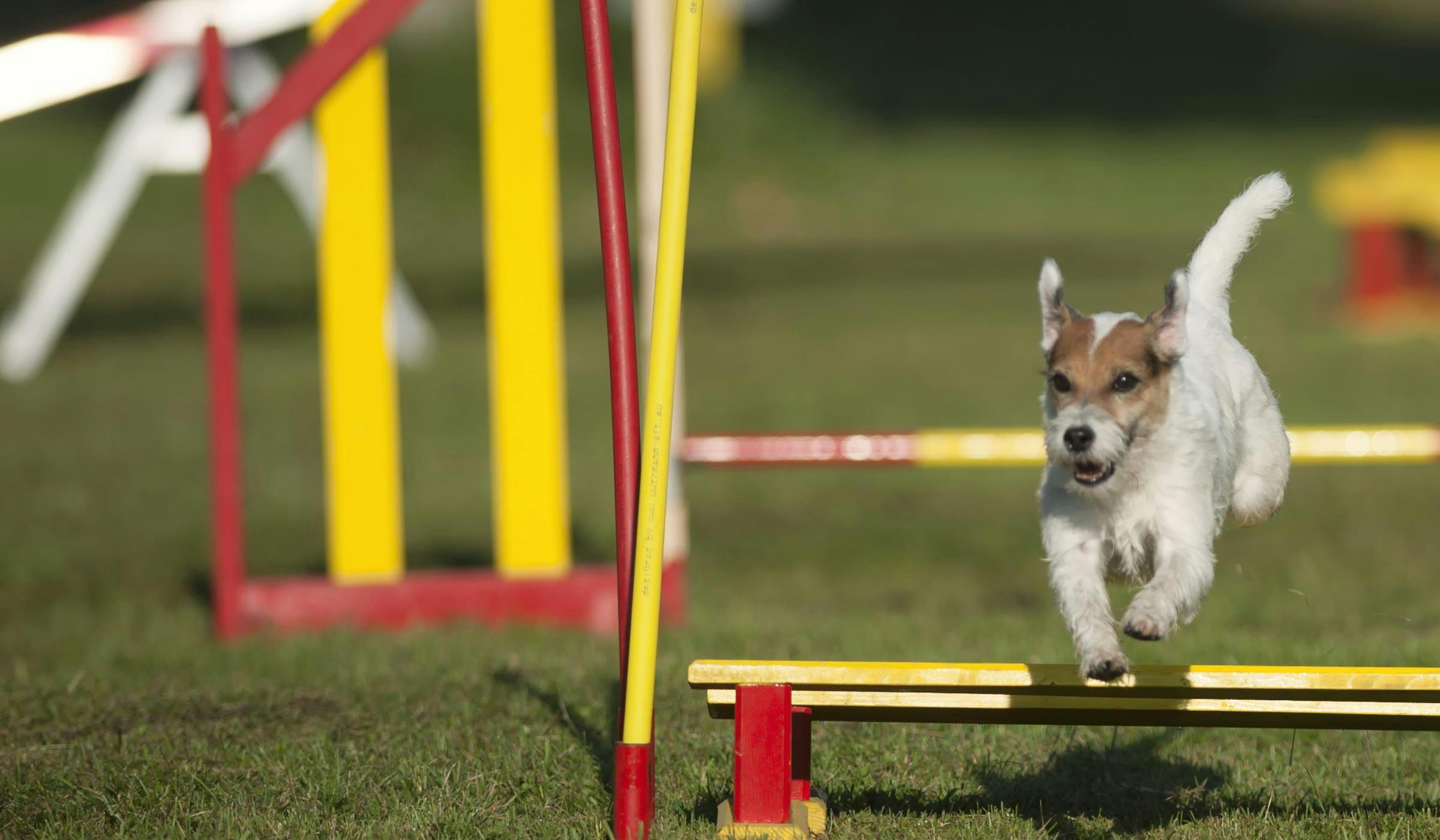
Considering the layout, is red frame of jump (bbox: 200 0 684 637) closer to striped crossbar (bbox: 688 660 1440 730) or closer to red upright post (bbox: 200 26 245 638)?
red upright post (bbox: 200 26 245 638)

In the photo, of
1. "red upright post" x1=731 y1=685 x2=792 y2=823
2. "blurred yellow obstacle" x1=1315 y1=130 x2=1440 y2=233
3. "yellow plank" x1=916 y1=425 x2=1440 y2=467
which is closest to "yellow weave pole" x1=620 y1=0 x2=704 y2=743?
"red upright post" x1=731 y1=685 x2=792 y2=823

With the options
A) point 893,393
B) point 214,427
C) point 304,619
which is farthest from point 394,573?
point 893,393

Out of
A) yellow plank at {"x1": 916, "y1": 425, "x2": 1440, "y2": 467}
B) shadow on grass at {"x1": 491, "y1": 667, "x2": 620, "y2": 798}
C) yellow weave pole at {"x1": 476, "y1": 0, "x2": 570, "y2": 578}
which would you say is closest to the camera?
shadow on grass at {"x1": 491, "y1": 667, "x2": 620, "y2": 798}

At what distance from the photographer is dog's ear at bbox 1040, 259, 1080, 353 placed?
3.85 metres

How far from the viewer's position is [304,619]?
6898mm

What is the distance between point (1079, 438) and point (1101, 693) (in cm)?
55

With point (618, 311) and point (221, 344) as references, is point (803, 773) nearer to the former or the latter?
point (618, 311)

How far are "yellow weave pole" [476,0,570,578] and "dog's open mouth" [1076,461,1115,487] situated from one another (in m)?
3.54

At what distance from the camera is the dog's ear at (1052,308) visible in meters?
3.85

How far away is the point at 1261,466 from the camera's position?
4312mm

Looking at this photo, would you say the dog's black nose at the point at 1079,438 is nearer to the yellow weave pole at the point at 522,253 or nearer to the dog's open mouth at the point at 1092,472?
the dog's open mouth at the point at 1092,472

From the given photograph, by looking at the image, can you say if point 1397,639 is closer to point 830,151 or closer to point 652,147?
point 652,147

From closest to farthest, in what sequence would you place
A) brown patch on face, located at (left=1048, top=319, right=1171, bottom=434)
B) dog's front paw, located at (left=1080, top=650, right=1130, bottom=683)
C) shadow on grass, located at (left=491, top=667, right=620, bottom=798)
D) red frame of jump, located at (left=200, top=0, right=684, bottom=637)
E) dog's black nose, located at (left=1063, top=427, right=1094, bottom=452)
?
dog's front paw, located at (left=1080, top=650, right=1130, bottom=683) < dog's black nose, located at (left=1063, top=427, right=1094, bottom=452) < brown patch on face, located at (left=1048, top=319, right=1171, bottom=434) < shadow on grass, located at (left=491, top=667, right=620, bottom=798) < red frame of jump, located at (left=200, top=0, right=684, bottom=637)

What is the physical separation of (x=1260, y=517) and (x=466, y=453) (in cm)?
807
